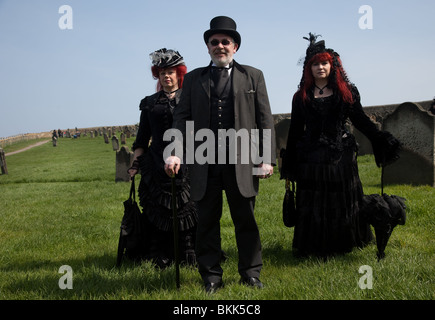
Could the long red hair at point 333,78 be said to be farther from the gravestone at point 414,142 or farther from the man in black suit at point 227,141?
the gravestone at point 414,142

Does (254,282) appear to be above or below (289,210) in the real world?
below

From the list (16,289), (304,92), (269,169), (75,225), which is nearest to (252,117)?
(269,169)

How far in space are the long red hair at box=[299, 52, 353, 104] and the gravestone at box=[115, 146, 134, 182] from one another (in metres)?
9.11

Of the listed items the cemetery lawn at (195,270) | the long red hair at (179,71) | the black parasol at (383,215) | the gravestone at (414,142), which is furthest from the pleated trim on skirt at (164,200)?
the gravestone at (414,142)

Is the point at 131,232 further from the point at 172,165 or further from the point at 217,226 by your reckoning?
the point at 172,165

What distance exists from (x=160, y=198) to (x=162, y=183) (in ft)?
0.54

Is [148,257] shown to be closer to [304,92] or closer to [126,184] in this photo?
[304,92]

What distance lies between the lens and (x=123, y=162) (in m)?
13.3

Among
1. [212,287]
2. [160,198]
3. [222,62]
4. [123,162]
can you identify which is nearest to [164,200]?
[160,198]

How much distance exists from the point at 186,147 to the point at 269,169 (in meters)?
0.78

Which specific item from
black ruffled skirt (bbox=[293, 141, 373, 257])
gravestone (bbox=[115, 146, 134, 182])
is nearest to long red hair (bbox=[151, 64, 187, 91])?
black ruffled skirt (bbox=[293, 141, 373, 257])

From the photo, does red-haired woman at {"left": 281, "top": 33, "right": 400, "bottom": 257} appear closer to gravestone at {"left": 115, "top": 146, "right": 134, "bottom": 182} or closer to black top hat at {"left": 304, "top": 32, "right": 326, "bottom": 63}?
black top hat at {"left": 304, "top": 32, "right": 326, "bottom": 63}

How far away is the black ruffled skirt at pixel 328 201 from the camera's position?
4453mm

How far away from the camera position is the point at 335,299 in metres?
3.27
